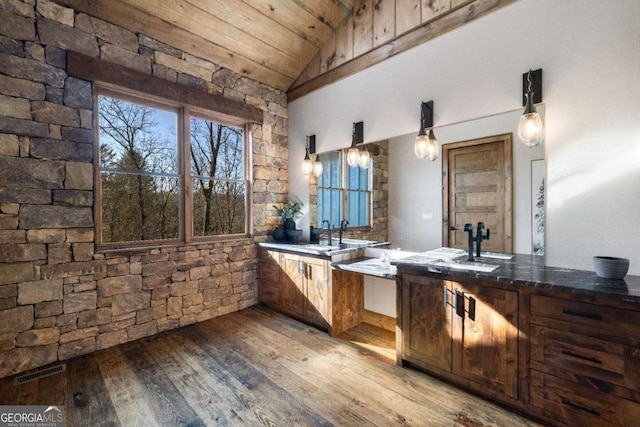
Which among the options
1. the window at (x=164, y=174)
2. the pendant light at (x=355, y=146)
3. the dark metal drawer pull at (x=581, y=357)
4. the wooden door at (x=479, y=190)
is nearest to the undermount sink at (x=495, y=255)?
the wooden door at (x=479, y=190)

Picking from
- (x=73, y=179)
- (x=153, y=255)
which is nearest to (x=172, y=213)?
(x=153, y=255)

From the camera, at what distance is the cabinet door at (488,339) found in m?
1.82

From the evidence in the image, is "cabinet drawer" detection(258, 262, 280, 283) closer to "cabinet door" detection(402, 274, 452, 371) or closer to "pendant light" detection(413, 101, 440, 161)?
"cabinet door" detection(402, 274, 452, 371)

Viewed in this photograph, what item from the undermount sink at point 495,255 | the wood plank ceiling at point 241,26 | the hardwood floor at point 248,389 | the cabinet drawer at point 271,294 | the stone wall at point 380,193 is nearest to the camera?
the hardwood floor at point 248,389

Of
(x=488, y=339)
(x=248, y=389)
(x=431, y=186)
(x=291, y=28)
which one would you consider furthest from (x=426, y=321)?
(x=291, y=28)

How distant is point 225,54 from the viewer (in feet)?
11.1

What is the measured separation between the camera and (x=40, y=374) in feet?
7.43

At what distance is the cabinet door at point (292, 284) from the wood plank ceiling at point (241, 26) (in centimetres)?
241

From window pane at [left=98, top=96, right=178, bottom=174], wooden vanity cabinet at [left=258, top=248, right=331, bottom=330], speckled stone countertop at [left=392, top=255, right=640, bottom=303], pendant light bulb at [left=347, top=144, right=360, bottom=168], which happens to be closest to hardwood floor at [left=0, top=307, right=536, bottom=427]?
wooden vanity cabinet at [left=258, top=248, right=331, bottom=330]

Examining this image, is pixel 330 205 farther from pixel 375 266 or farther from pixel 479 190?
pixel 479 190

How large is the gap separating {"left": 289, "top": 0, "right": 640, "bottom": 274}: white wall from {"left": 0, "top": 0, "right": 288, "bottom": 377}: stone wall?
9.27 feet

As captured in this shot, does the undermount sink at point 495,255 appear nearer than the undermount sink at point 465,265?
No

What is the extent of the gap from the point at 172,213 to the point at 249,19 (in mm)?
2253

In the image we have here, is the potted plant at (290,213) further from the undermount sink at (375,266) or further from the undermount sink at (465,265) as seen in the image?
the undermount sink at (465,265)
